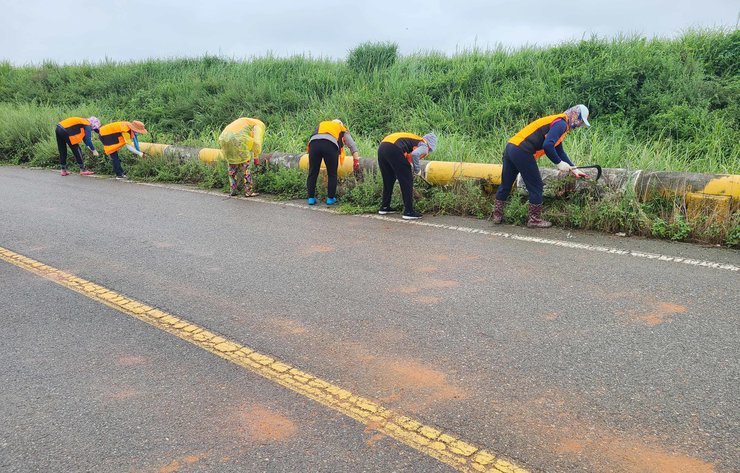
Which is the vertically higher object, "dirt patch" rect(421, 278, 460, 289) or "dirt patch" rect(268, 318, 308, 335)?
"dirt patch" rect(421, 278, 460, 289)

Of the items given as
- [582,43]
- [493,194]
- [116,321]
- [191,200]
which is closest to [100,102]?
[191,200]

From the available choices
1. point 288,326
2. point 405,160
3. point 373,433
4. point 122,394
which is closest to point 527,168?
point 405,160

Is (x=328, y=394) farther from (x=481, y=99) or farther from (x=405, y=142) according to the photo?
(x=481, y=99)

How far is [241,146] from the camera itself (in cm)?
946

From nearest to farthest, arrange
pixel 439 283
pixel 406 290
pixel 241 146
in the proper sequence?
1. pixel 406 290
2. pixel 439 283
3. pixel 241 146

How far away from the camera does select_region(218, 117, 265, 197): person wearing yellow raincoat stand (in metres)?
9.44

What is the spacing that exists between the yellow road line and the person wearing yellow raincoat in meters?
4.81

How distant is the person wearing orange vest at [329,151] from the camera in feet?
28.1

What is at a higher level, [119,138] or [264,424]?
[119,138]

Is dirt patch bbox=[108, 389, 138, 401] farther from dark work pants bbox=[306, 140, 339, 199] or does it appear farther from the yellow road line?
dark work pants bbox=[306, 140, 339, 199]

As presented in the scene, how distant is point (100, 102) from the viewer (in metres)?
21.5

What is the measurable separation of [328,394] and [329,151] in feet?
18.7

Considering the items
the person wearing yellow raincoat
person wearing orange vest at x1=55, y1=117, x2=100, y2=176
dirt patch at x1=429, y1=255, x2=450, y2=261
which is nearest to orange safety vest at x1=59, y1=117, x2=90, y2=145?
person wearing orange vest at x1=55, y1=117, x2=100, y2=176

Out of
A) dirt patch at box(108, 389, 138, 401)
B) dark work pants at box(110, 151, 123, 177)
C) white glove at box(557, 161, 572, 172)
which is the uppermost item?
white glove at box(557, 161, 572, 172)
